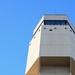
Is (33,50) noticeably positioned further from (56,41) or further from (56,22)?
(56,22)

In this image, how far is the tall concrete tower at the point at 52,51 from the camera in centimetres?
3634

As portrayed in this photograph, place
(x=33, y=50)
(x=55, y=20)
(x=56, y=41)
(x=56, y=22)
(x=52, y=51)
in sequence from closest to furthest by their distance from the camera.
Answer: (x=52, y=51) → (x=56, y=41) → (x=33, y=50) → (x=56, y=22) → (x=55, y=20)

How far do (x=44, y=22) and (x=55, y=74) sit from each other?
371 inches

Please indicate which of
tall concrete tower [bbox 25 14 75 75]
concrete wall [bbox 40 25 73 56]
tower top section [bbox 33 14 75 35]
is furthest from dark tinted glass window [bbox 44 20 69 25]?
concrete wall [bbox 40 25 73 56]

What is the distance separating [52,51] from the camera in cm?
3700

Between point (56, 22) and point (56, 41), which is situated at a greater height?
point (56, 22)

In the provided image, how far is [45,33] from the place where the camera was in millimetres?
39312

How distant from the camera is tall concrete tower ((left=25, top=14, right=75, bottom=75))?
36344 millimetres

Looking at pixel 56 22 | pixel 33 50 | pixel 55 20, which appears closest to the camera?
pixel 33 50

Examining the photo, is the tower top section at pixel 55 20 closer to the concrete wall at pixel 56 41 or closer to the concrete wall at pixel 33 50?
the concrete wall at pixel 56 41


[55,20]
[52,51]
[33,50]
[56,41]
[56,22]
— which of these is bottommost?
[52,51]

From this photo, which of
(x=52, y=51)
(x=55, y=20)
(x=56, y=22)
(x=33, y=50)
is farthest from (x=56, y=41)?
(x=55, y=20)

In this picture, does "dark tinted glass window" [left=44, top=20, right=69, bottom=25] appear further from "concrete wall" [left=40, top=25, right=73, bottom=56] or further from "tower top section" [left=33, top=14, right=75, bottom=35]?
"concrete wall" [left=40, top=25, right=73, bottom=56]

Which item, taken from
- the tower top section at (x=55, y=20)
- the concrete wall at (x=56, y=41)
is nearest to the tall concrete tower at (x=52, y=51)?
the concrete wall at (x=56, y=41)
